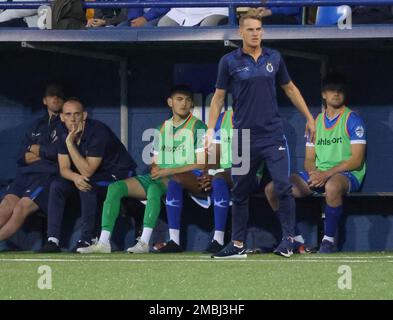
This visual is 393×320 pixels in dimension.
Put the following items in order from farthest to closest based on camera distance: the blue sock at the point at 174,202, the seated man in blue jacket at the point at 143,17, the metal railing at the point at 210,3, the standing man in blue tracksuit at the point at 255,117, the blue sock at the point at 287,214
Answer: the seated man in blue jacket at the point at 143,17 → the blue sock at the point at 174,202 → the metal railing at the point at 210,3 → the blue sock at the point at 287,214 → the standing man in blue tracksuit at the point at 255,117

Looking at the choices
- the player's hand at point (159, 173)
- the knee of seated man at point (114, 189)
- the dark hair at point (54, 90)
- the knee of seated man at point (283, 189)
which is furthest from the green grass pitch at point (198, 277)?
the dark hair at point (54, 90)

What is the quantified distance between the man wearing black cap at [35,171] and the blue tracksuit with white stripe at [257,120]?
2727 millimetres

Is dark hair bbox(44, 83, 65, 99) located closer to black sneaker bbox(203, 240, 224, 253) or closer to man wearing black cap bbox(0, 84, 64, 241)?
man wearing black cap bbox(0, 84, 64, 241)

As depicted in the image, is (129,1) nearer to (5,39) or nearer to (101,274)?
(5,39)

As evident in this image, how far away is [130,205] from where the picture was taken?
43.3ft

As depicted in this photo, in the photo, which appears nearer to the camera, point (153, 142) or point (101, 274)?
point (101, 274)

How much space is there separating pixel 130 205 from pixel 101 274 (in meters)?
3.66

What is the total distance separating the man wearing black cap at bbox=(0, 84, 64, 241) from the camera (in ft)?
42.5

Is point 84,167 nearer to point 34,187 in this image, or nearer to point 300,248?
point 34,187

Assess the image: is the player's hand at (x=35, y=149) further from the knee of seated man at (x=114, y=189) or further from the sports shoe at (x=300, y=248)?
the sports shoe at (x=300, y=248)

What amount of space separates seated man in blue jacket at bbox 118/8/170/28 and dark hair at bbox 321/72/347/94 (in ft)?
6.52

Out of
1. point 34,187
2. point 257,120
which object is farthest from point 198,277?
point 34,187

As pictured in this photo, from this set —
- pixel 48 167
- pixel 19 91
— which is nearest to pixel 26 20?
pixel 19 91

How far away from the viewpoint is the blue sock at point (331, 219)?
39.5 feet
